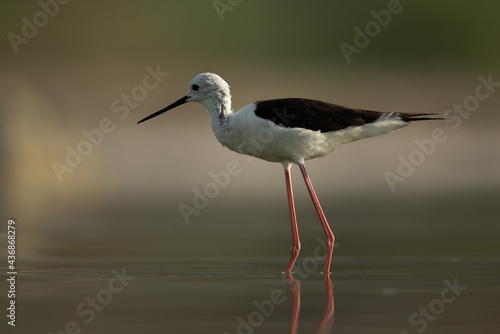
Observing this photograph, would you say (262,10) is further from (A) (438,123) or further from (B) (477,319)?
(B) (477,319)

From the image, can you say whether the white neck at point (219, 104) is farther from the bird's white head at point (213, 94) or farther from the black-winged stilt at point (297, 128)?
the black-winged stilt at point (297, 128)

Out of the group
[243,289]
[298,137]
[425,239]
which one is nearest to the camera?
[243,289]

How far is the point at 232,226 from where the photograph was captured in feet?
39.1

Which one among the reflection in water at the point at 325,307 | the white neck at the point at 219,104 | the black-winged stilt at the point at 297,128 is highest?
the white neck at the point at 219,104

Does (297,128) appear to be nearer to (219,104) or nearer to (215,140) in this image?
(219,104)

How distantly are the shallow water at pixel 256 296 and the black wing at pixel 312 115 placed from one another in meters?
1.16

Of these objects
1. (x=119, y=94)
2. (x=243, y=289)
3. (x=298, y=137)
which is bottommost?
(x=243, y=289)

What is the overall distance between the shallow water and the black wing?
1159 millimetres

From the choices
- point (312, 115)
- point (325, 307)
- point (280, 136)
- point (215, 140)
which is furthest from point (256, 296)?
point (215, 140)

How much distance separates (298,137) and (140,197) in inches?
271

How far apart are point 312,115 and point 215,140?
958 cm

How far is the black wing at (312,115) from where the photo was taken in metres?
8.94

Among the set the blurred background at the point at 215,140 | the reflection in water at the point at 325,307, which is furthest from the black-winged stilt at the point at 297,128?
the reflection in water at the point at 325,307

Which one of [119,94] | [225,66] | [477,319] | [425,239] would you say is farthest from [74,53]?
[477,319]
